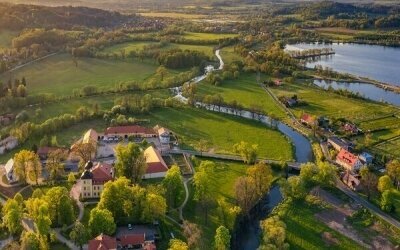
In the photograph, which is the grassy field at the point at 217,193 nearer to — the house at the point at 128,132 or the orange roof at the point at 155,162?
the orange roof at the point at 155,162

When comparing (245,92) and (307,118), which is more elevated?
(245,92)

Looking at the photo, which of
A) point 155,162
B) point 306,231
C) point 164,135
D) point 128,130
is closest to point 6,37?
point 128,130

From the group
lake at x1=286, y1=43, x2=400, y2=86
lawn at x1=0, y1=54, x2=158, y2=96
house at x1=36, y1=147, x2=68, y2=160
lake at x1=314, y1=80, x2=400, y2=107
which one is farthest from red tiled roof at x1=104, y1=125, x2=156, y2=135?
lake at x1=286, y1=43, x2=400, y2=86

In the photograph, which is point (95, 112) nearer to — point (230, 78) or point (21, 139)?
point (21, 139)

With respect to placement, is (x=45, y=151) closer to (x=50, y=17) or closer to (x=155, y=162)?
(x=155, y=162)

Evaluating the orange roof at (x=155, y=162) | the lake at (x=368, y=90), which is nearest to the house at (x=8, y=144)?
the orange roof at (x=155, y=162)

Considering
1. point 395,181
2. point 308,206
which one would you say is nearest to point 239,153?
point 308,206
